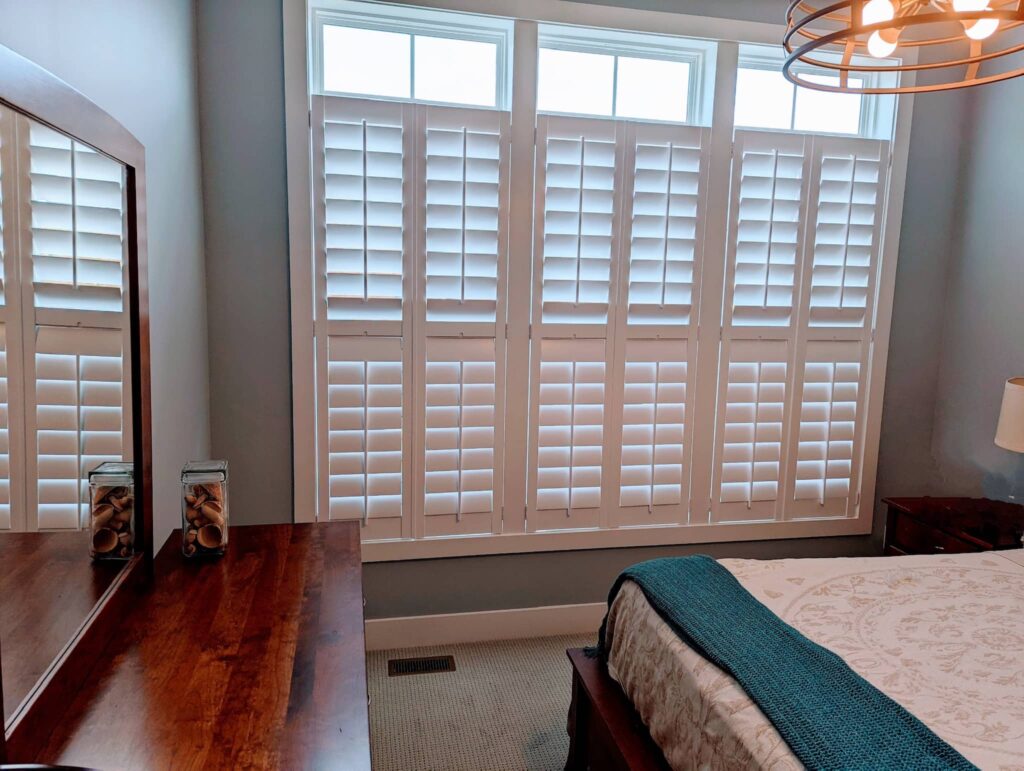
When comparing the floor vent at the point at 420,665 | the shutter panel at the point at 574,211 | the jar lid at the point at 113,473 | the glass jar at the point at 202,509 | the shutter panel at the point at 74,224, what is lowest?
the floor vent at the point at 420,665

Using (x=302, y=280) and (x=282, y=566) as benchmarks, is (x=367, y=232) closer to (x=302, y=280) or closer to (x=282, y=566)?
(x=302, y=280)

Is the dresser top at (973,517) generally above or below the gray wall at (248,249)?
below

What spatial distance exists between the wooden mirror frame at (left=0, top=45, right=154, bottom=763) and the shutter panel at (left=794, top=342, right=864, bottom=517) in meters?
2.59

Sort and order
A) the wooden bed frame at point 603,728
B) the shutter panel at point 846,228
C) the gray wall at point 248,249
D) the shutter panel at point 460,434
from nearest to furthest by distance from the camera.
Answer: the wooden bed frame at point 603,728 < the gray wall at point 248,249 < the shutter panel at point 460,434 < the shutter panel at point 846,228

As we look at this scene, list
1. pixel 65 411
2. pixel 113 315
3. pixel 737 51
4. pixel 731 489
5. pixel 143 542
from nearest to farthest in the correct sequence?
pixel 65 411 → pixel 113 315 → pixel 143 542 → pixel 737 51 → pixel 731 489

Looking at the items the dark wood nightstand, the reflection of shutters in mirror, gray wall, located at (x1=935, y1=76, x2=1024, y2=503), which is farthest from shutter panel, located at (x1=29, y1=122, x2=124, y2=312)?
gray wall, located at (x1=935, y1=76, x2=1024, y2=503)

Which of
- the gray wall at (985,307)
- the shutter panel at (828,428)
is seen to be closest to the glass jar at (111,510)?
the shutter panel at (828,428)

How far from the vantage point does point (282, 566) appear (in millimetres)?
1670

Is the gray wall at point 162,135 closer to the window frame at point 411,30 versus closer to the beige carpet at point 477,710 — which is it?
the window frame at point 411,30

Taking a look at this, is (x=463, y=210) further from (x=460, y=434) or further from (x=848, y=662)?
(x=848, y=662)

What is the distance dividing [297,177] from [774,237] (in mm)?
1937

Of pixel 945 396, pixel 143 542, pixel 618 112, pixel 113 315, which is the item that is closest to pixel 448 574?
pixel 143 542

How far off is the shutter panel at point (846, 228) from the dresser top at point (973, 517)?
2.70ft

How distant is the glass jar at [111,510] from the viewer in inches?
49.4
